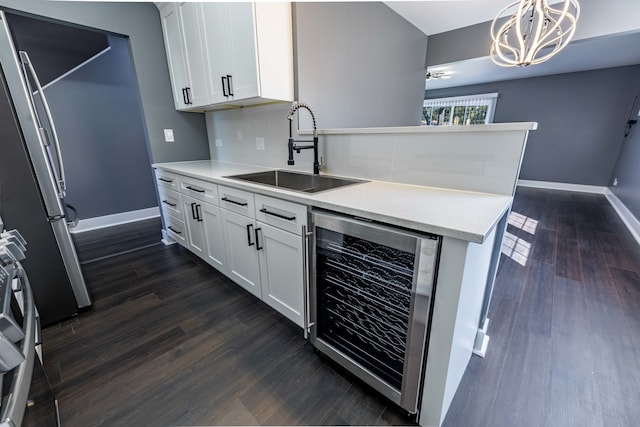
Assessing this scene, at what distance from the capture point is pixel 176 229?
263cm

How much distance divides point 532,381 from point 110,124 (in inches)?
178

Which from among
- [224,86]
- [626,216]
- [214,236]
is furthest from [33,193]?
[626,216]

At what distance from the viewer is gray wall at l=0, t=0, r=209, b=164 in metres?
2.00

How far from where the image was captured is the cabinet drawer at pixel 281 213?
1.33 meters

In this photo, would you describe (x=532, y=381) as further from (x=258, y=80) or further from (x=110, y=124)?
(x=110, y=124)

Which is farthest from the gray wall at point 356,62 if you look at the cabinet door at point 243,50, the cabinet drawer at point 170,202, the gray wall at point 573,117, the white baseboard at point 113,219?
the gray wall at point 573,117

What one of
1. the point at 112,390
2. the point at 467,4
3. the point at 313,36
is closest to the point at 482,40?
the point at 467,4

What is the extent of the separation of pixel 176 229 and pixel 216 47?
169cm

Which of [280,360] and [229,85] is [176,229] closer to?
[229,85]

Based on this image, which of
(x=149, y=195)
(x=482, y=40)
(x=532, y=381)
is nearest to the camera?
(x=532, y=381)

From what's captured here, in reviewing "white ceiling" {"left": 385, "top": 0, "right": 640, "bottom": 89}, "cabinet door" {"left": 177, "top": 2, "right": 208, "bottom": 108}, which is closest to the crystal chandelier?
"white ceiling" {"left": 385, "top": 0, "right": 640, "bottom": 89}

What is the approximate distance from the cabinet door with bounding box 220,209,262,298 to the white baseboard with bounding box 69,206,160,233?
95.8 inches

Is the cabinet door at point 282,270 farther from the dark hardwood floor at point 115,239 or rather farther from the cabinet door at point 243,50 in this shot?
the dark hardwood floor at point 115,239

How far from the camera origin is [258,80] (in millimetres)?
1747
